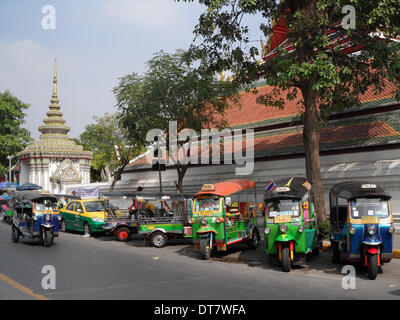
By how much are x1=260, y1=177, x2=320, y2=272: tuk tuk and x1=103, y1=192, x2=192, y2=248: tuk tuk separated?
4044mm

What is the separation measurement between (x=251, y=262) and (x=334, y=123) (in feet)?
36.7

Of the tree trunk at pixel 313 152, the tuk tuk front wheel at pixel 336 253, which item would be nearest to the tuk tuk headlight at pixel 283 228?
the tuk tuk front wheel at pixel 336 253

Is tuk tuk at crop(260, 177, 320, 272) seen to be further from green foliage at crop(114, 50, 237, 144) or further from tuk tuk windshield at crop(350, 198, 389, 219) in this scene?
green foliage at crop(114, 50, 237, 144)

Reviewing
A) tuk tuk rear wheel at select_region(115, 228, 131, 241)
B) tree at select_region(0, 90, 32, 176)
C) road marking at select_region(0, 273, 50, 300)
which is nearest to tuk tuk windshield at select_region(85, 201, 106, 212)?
tuk tuk rear wheel at select_region(115, 228, 131, 241)

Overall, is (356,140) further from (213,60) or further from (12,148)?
(12,148)

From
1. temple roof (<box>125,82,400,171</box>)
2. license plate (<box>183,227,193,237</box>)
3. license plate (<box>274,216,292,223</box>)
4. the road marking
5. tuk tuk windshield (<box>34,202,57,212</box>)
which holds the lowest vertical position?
the road marking

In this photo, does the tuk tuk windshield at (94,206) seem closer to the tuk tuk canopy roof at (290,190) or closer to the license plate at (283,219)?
the tuk tuk canopy roof at (290,190)

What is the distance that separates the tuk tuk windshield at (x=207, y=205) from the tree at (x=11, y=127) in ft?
131

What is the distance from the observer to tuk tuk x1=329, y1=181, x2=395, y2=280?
9.85 m

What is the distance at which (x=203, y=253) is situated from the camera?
43.4 ft

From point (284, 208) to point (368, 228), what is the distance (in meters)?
2.24

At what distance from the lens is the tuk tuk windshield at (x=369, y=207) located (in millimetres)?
10383

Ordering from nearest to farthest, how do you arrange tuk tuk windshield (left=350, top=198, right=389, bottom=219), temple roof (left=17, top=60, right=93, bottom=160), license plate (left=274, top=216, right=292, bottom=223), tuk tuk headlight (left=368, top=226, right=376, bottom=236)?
tuk tuk headlight (left=368, top=226, right=376, bottom=236), tuk tuk windshield (left=350, top=198, right=389, bottom=219), license plate (left=274, top=216, right=292, bottom=223), temple roof (left=17, top=60, right=93, bottom=160)
